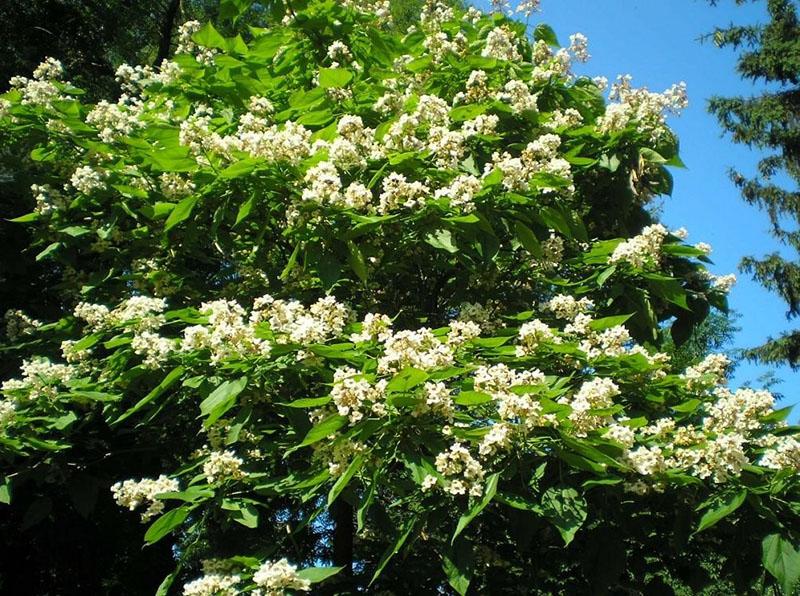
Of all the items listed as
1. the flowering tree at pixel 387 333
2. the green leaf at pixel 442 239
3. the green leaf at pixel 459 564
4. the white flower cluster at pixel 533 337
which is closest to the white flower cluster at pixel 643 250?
the flowering tree at pixel 387 333

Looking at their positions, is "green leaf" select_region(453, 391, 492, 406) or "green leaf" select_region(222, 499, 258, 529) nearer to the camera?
"green leaf" select_region(453, 391, 492, 406)

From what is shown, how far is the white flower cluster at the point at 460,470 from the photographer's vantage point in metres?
2.76

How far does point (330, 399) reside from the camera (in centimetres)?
293

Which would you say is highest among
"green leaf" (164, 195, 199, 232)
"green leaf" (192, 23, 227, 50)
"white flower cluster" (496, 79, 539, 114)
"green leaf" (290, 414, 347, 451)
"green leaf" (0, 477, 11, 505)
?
"white flower cluster" (496, 79, 539, 114)

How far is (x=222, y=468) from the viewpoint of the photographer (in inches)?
130

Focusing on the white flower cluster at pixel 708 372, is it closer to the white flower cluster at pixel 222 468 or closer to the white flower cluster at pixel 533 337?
the white flower cluster at pixel 533 337

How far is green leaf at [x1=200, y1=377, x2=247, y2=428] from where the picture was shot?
299 cm

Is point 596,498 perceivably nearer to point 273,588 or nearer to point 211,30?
point 273,588

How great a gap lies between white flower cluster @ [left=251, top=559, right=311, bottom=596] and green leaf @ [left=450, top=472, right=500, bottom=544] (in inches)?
21.7

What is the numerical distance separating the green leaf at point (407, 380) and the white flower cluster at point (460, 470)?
0.84ft

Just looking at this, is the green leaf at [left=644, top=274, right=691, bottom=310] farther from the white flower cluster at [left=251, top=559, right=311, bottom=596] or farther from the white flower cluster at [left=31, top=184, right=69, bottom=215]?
the white flower cluster at [left=31, top=184, right=69, bottom=215]

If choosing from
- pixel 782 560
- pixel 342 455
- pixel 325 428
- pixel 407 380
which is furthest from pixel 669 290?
pixel 325 428

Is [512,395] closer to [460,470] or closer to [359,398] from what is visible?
[460,470]

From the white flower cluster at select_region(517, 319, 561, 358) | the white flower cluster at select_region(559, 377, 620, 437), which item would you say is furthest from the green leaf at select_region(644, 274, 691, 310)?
the white flower cluster at select_region(559, 377, 620, 437)
